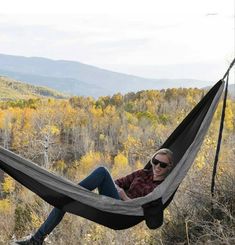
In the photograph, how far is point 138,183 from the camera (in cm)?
309

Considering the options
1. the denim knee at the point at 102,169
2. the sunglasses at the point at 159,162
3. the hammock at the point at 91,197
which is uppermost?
the sunglasses at the point at 159,162

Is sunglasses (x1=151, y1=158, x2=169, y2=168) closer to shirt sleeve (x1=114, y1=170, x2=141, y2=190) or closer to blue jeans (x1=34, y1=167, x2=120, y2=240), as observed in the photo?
shirt sleeve (x1=114, y1=170, x2=141, y2=190)

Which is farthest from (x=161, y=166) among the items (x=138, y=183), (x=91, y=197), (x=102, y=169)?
(x=91, y=197)

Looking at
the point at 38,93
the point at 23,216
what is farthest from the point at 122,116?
the point at 38,93

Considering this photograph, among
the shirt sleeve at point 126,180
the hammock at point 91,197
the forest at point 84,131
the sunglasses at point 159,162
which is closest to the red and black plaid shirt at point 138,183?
the shirt sleeve at point 126,180

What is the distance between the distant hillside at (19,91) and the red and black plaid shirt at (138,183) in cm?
8640

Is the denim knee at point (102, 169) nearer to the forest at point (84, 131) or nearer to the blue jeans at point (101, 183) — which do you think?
the blue jeans at point (101, 183)

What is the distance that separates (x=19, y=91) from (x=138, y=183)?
99.8 metres

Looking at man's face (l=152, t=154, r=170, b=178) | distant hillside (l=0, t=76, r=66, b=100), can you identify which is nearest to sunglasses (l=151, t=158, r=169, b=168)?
man's face (l=152, t=154, r=170, b=178)

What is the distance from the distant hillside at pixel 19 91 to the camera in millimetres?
92312

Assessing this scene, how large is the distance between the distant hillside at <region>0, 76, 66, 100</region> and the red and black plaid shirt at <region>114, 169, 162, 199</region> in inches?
3402

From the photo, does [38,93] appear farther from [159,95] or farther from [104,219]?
[104,219]

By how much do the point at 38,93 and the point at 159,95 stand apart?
56.9 meters

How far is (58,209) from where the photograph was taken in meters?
2.76
